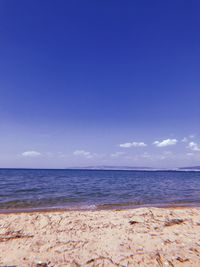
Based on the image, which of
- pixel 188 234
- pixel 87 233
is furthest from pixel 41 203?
pixel 188 234

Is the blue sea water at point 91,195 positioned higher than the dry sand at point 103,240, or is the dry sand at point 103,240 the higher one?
the dry sand at point 103,240

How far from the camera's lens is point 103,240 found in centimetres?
512

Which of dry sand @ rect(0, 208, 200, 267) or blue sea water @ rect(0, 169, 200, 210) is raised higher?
dry sand @ rect(0, 208, 200, 267)

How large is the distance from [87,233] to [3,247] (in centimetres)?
249

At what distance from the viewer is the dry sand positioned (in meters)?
4.09

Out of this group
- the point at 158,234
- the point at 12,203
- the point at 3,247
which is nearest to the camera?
the point at 3,247

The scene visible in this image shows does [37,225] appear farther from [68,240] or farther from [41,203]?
[41,203]

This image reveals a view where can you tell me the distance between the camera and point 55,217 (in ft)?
23.3

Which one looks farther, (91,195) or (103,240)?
(91,195)

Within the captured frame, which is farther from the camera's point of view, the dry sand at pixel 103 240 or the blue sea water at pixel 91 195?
the blue sea water at pixel 91 195

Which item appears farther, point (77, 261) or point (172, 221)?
point (172, 221)

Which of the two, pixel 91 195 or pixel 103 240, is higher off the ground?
pixel 103 240

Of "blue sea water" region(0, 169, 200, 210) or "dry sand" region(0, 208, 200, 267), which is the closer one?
"dry sand" region(0, 208, 200, 267)

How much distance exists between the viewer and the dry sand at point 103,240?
4.09 m
